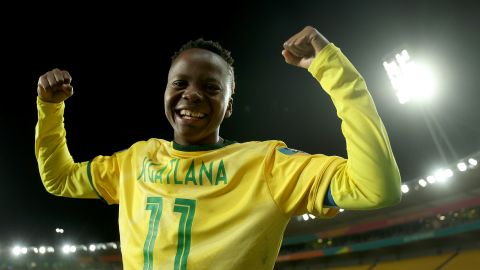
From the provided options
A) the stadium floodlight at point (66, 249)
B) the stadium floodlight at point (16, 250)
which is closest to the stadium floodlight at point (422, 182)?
the stadium floodlight at point (66, 249)

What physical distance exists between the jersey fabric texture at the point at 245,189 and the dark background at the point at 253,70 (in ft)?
29.6

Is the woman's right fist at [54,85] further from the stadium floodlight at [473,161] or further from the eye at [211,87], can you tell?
the stadium floodlight at [473,161]

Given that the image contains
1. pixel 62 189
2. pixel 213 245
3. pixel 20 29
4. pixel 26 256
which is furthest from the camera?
pixel 26 256

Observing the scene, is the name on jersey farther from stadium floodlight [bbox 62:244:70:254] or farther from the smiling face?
stadium floodlight [bbox 62:244:70:254]

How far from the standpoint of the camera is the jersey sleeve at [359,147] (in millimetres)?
1229

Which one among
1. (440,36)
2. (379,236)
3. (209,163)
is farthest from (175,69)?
(379,236)

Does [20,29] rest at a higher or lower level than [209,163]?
higher

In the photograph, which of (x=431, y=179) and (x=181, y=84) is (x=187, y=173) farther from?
(x=431, y=179)

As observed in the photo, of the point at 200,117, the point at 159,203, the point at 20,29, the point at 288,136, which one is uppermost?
the point at 20,29

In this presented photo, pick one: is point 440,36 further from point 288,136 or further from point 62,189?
point 62,189

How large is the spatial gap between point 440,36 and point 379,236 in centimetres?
888

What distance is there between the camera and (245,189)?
1.58 meters

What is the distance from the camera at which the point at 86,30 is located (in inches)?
399

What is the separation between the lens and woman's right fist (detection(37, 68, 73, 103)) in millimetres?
1879
